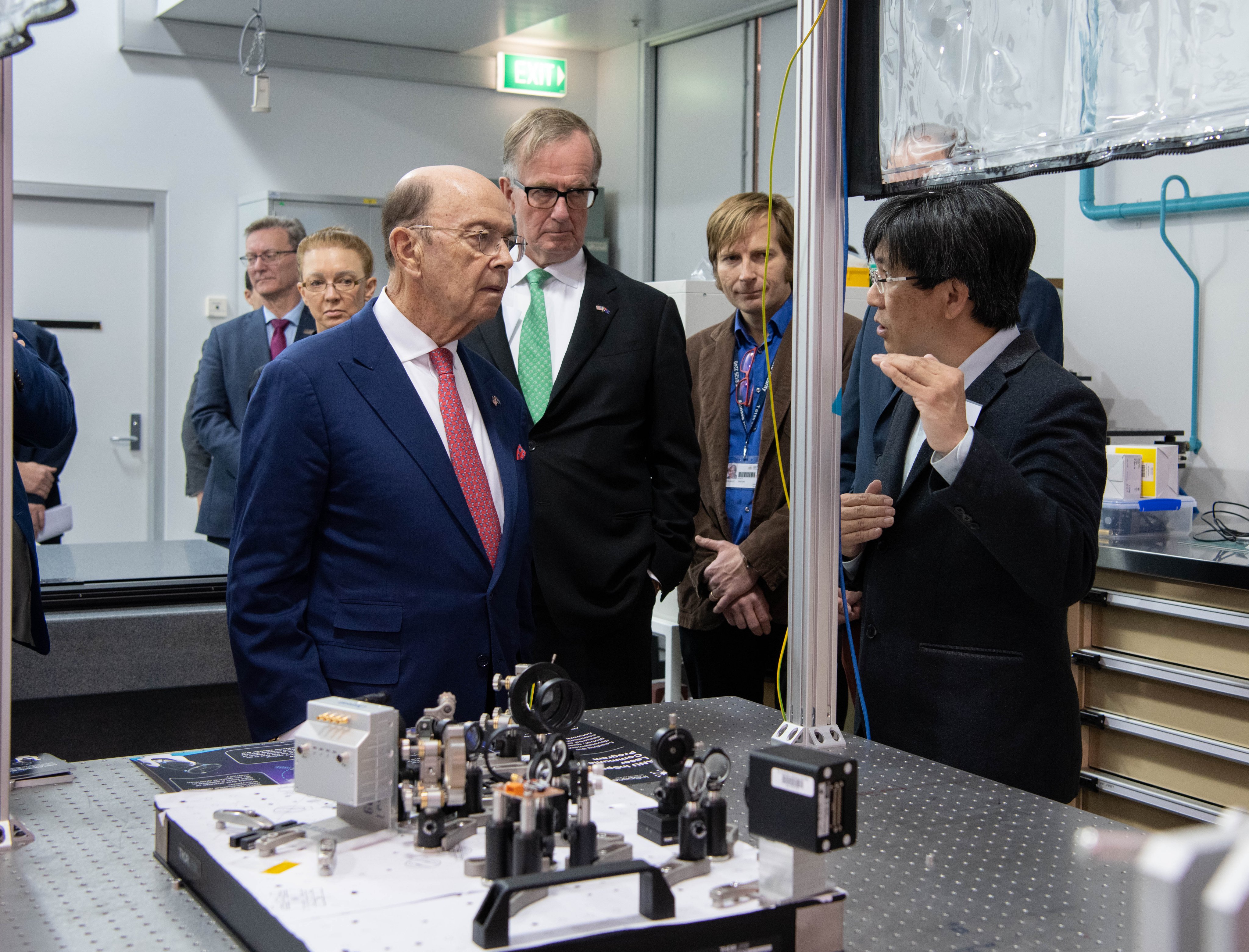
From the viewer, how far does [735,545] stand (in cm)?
253

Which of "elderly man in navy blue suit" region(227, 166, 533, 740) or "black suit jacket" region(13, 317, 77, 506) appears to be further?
"black suit jacket" region(13, 317, 77, 506)

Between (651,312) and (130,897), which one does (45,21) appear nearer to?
(130,897)

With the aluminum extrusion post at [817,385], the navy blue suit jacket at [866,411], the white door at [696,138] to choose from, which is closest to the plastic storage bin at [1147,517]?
the navy blue suit jacket at [866,411]

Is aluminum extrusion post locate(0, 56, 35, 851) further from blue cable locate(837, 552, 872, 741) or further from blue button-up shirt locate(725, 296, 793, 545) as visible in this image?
blue button-up shirt locate(725, 296, 793, 545)

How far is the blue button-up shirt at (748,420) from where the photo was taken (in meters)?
2.64

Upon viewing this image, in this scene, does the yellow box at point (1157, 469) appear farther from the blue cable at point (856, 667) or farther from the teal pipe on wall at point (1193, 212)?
the blue cable at point (856, 667)

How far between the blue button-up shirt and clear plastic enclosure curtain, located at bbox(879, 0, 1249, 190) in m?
1.20

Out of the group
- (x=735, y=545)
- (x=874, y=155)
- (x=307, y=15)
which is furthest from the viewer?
(x=307, y=15)

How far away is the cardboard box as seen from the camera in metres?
2.93

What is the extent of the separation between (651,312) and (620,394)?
201mm

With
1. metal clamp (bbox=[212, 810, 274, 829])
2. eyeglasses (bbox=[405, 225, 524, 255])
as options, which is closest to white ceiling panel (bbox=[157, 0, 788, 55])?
eyeglasses (bbox=[405, 225, 524, 255])

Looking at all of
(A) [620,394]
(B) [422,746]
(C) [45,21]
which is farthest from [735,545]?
(C) [45,21]

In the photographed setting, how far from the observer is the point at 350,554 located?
1.52 m

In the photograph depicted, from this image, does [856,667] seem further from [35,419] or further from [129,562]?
[129,562]
